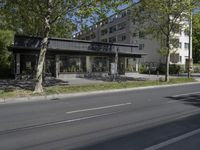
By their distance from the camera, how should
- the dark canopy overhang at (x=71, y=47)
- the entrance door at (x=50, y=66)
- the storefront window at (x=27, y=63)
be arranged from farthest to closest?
1. the entrance door at (x=50, y=66)
2. the storefront window at (x=27, y=63)
3. the dark canopy overhang at (x=71, y=47)

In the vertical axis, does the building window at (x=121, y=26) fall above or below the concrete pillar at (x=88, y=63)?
above

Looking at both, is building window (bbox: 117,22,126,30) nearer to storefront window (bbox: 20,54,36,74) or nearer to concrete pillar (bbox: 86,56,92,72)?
concrete pillar (bbox: 86,56,92,72)

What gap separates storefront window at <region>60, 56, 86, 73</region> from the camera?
102 feet

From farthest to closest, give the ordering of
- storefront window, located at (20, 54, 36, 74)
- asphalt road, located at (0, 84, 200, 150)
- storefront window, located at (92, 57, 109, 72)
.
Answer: storefront window, located at (92, 57, 109, 72) → storefront window, located at (20, 54, 36, 74) → asphalt road, located at (0, 84, 200, 150)

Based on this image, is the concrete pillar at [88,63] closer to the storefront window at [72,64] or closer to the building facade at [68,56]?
the building facade at [68,56]

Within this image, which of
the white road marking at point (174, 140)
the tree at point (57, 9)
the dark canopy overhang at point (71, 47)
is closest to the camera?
the white road marking at point (174, 140)

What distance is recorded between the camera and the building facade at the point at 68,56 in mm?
28078

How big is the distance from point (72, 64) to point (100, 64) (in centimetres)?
416

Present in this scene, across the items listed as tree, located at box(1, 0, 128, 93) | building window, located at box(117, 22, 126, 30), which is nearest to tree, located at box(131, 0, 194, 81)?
tree, located at box(1, 0, 128, 93)

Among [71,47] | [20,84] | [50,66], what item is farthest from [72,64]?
[20,84]

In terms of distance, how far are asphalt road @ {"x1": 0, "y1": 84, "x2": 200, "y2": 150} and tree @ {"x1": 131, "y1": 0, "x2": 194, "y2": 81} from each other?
14932mm

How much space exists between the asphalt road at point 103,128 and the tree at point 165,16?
588 inches

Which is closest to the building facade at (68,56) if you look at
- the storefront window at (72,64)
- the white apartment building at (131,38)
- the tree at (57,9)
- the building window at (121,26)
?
the storefront window at (72,64)

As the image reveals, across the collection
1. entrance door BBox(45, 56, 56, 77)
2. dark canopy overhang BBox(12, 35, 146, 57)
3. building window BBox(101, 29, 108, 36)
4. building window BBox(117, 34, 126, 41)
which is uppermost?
building window BBox(101, 29, 108, 36)
